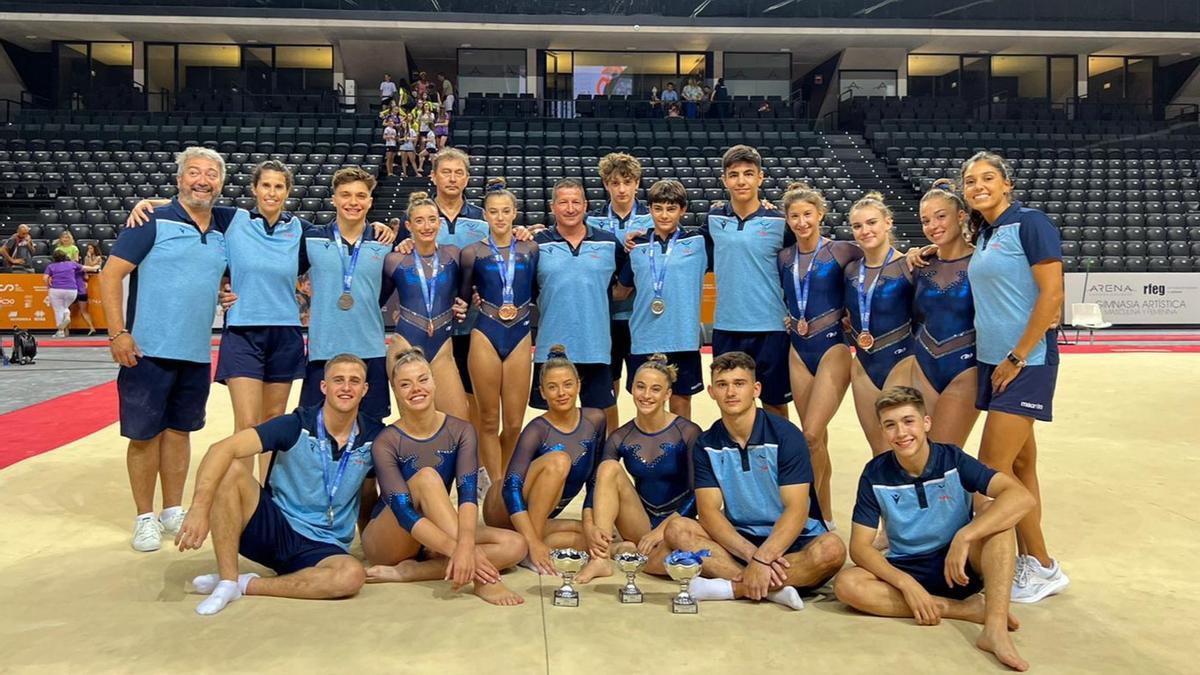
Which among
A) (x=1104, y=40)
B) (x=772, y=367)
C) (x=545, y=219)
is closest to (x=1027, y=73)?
(x=1104, y=40)

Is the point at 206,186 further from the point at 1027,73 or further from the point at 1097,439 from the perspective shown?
the point at 1027,73

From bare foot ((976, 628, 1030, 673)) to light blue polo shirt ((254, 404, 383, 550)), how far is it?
2276 millimetres

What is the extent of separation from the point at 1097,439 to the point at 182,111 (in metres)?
20.1

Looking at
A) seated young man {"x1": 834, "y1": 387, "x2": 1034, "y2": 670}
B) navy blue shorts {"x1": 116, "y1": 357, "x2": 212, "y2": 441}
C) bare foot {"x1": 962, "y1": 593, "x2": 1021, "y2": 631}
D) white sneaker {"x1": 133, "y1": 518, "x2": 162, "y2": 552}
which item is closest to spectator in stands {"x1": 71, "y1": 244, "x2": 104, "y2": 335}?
navy blue shorts {"x1": 116, "y1": 357, "x2": 212, "y2": 441}

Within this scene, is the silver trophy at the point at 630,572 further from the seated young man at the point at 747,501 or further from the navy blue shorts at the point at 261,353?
the navy blue shorts at the point at 261,353

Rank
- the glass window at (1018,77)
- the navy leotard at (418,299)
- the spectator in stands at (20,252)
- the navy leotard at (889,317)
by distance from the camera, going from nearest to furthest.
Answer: the navy leotard at (889,317) → the navy leotard at (418,299) → the spectator in stands at (20,252) → the glass window at (1018,77)

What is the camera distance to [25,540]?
4.11 meters

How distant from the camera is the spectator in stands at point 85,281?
13.8m

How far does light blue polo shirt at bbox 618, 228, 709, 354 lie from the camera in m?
4.47

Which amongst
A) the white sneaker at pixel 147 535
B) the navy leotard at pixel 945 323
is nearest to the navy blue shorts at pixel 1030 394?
the navy leotard at pixel 945 323

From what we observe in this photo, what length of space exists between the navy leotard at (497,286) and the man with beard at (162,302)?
43.1 inches

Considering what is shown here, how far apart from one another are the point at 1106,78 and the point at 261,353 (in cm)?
2672

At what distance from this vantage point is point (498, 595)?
3291 mm

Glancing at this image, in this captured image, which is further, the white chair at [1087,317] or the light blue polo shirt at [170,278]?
the white chair at [1087,317]
